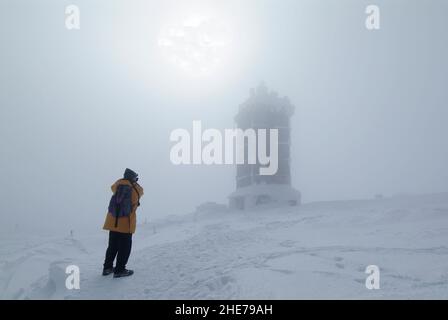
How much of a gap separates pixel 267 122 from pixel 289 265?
78.3ft

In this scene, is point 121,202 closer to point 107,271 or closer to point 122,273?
point 122,273

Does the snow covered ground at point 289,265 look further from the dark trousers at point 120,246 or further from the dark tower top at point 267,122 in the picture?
the dark tower top at point 267,122

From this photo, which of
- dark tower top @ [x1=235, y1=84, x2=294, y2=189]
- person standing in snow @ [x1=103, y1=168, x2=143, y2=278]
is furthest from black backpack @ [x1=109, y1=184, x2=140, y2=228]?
dark tower top @ [x1=235, y1=84, x2=294, y2=189]

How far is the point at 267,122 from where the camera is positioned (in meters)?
31.4

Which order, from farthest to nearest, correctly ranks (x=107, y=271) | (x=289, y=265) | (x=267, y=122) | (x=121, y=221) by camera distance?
1. (x=267, y=122)
2. (x=107, y=271)
3. (x=289, y=265)
4. (x=121, y=221)

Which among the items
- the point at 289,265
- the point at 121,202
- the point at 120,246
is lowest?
the point at 289,265

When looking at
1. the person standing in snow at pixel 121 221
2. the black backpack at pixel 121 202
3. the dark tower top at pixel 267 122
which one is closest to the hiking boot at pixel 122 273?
the person standing in snow at pixel 121 221

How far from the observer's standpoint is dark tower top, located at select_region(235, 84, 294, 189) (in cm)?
3055

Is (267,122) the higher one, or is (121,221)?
(267,122)

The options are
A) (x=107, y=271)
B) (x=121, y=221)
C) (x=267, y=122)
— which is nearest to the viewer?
(x=121, y=221)

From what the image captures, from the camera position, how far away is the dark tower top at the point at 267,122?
100ft

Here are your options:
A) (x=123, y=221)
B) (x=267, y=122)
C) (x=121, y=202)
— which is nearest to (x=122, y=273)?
(x=123, y=221)

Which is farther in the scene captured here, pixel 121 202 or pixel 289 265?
pixel 289 265
